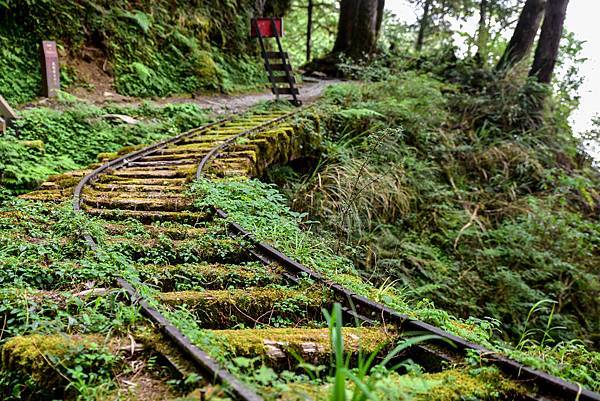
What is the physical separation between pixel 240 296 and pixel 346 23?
1765cm

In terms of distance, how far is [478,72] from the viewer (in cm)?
1441

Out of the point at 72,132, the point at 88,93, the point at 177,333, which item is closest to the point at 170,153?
the point at 72,132

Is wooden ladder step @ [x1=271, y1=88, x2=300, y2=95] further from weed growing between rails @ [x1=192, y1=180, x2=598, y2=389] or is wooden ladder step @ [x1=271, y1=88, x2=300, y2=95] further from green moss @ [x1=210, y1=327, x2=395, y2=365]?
green moss @ [x1=210, y1=327, x2=395, y2=365]

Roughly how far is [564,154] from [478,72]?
3.65 metres

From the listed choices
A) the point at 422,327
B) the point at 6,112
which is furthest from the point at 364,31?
the point at 422,327

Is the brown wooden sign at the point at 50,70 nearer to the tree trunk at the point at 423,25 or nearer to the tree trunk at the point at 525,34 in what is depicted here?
the tree trunk at the point at 525,34

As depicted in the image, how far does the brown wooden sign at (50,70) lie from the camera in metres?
9.18

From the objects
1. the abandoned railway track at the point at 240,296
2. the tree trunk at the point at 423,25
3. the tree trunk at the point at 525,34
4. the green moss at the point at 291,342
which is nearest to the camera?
the abandoned railway track at the point at 240,296

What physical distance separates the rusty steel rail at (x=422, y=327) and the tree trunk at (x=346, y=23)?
1595 cm

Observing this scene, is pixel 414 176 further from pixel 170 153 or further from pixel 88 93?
pixel 88 93

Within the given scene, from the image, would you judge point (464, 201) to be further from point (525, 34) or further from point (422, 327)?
point (525, 34)

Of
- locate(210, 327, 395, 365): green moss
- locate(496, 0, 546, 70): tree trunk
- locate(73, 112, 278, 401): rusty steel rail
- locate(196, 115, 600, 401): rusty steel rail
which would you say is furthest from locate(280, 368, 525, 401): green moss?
locate(496, 0, 546, 70): tree trunk

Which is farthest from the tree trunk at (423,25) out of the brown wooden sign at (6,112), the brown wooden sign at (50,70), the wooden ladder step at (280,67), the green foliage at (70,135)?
the brown wooden sign at (6,112)

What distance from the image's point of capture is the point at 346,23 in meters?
19.1
